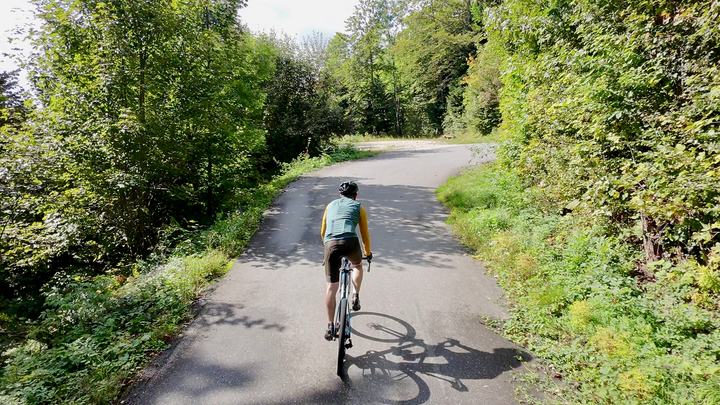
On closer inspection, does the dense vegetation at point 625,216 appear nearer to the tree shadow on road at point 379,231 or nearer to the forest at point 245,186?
the forest at point 245,186

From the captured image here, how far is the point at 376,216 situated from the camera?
9.62m

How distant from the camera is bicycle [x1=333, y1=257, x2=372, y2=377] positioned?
3672mm

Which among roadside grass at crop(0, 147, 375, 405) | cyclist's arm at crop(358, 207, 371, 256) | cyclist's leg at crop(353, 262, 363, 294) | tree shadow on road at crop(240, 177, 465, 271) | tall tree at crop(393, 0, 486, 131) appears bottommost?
roadside grass at crop(0, 147, 375, 405)

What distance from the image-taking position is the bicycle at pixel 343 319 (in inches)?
145

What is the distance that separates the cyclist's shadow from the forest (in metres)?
0.66

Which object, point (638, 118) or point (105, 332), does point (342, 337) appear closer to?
point (105, 332)

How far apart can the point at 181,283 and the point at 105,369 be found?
199 centimetres

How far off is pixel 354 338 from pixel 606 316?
306 centimetres

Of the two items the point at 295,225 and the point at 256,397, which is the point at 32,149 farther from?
the point at 256,397

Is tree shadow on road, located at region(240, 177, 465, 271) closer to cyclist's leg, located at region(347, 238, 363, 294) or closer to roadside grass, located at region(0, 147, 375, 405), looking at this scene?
roadside grass, located at region(0, 147, 375, 405)

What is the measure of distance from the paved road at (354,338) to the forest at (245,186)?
0.49 metres

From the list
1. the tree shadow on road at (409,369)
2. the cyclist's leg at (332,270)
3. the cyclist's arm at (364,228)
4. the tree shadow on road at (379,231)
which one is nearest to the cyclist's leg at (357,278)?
the cyclist's arm at (364,228)

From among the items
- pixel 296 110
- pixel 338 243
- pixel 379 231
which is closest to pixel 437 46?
pixel 296 110

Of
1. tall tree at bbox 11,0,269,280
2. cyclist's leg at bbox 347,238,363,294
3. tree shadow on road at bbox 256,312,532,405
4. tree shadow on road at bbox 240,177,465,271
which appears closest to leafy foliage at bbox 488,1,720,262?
tree shadow on road at bbox 256,312,532,405
